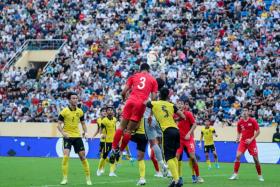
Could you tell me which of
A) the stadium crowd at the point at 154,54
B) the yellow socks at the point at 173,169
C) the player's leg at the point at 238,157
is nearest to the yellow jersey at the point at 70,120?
the yellow socks at the point at 173,169

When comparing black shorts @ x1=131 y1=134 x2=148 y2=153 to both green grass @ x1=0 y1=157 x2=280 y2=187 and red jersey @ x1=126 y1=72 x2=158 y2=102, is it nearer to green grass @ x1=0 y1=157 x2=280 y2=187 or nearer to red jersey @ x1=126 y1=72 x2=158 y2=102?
green grass @ x1=0 y1=157 x2=280 y2=187

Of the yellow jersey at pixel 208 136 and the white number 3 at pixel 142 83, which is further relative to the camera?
the yellow jersey at pixel 208 136

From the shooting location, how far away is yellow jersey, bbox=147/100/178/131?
59.6 ft

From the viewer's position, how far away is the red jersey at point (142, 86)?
2039cm

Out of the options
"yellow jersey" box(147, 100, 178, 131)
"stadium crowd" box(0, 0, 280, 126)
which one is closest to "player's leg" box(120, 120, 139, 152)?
"yellow jersey" box(147, 100, 178, 131)

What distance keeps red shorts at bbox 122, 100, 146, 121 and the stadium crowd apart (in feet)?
66.7

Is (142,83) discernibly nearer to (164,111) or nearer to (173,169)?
(164,111)

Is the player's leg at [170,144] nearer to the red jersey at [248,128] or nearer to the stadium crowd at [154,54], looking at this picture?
the red jersey at [248,128]

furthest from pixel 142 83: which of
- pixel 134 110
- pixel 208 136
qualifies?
pixel 208 136

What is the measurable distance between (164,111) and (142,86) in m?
2.33

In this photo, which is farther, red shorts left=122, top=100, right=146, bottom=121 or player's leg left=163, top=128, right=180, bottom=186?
red shorts left=122, top=100, right=146, bottom=121

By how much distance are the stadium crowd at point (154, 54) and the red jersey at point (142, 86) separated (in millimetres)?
20093

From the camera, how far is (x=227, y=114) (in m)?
41.0

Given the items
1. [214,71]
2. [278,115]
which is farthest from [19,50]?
[278,115]
